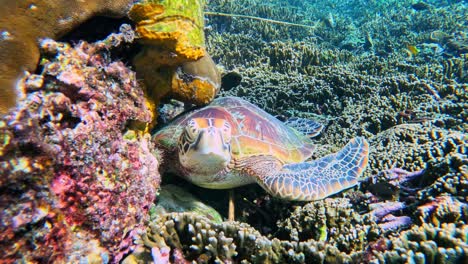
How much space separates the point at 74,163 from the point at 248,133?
6.55 ft

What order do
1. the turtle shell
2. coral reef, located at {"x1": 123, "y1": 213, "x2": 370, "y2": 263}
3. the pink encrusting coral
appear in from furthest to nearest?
the turtle shell, coral reef, located at {"x1": 123, "y1": 213, "x2": 370, "y2": 263}, the pink encrusting coral

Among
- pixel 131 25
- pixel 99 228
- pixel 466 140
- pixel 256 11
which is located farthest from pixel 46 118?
pixel 256 11

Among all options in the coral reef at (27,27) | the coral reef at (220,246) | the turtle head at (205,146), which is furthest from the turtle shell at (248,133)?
the coral reef at (27,27)

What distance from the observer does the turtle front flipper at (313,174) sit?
2461 mm

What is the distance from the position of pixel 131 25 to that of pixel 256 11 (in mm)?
8820

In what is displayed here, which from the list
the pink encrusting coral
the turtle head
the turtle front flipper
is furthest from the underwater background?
the turtle head

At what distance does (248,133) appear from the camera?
306 centimetres

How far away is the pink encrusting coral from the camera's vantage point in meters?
1.07

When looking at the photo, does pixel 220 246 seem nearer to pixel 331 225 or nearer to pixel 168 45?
pixel 331 225

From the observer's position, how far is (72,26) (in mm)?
1757

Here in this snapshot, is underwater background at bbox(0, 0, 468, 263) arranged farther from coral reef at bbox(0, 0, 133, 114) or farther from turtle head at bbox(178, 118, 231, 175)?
turtle head at bbox(178, 118, 231, 175)

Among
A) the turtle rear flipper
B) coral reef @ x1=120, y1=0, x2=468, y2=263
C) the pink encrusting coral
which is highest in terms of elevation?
the pink encrusting coral

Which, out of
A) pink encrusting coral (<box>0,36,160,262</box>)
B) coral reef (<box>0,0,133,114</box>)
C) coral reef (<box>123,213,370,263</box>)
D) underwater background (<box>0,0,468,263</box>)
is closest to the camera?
pink encrusting coral (<box>0,36,160,262</box>)

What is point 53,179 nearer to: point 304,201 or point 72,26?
point 72,26
